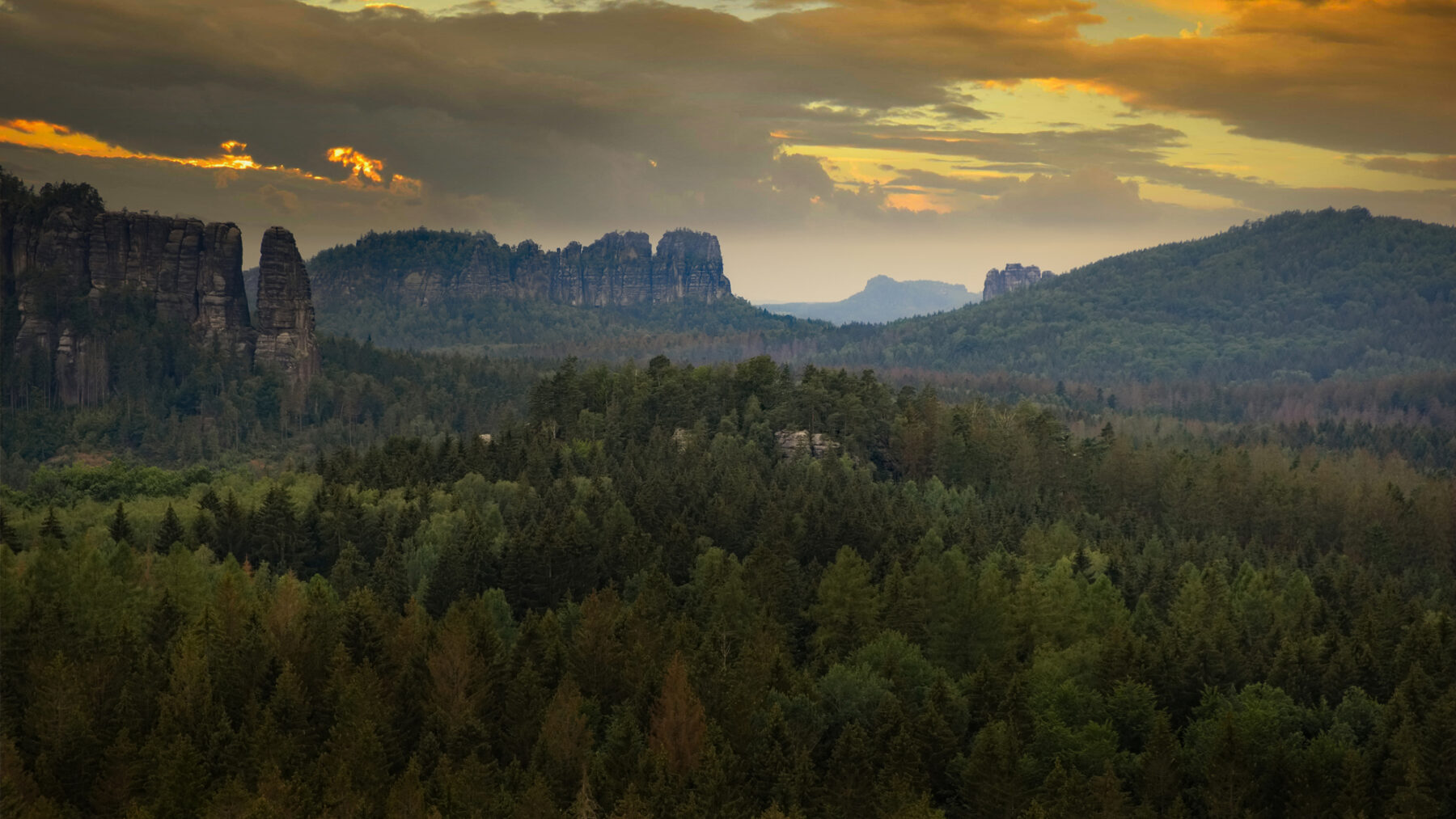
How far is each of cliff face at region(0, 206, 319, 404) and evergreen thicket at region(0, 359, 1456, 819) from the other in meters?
71.2

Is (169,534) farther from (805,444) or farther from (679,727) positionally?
(805,444)

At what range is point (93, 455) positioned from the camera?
15500 cm

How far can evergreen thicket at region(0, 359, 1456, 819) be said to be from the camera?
4956cm

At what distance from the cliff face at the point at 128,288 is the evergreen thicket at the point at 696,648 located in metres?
71.2

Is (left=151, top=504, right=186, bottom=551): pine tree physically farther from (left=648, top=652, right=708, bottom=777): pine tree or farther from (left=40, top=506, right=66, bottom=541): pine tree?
(left=648, top=652, right=708, bottom=777): pine tree

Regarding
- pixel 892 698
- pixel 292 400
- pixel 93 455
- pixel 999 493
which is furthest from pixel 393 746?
pixel 292 400

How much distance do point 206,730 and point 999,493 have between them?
72809 mm

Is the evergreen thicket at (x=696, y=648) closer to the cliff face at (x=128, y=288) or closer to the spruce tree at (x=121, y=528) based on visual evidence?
the spruce tree at (x=121, y=528)

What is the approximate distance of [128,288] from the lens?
185 m

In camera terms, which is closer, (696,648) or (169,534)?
(696,648)

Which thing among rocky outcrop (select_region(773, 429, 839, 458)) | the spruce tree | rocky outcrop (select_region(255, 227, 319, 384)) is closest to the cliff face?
rocky outcrop (select_region(255, 227, 319, 384))

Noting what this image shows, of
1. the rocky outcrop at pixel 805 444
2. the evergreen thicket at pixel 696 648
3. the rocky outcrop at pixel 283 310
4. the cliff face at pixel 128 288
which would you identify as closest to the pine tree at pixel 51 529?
the evergreen thicket at pixel 696 648

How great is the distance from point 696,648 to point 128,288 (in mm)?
143908

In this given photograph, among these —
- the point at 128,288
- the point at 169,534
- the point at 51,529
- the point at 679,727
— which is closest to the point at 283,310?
the point at 128,288
